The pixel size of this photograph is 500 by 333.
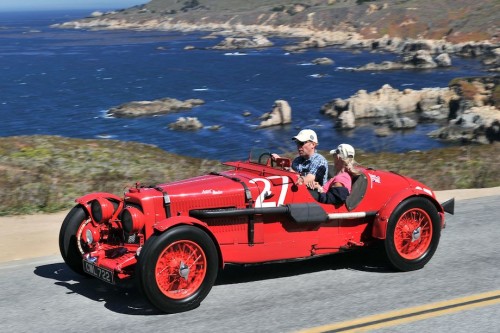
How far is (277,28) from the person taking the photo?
622ft

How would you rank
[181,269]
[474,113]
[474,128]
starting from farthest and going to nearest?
[474,113]
[474,128]
[181,269]

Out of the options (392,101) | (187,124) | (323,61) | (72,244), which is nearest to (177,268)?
(72,244)

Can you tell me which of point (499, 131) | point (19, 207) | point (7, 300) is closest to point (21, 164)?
point (19, 207)

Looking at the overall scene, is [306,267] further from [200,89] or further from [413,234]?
[200,89]

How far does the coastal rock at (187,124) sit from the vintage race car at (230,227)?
57.8 metres

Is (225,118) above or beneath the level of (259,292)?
beneath

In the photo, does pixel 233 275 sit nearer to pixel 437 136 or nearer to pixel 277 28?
pixel 437 136

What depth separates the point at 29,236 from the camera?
37.0 ft

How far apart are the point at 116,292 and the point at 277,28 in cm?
18549

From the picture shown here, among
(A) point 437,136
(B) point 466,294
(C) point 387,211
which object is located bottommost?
(A) point 437,136

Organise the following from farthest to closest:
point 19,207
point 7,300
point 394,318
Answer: point 19,207 → point 7,300 → point 394,318

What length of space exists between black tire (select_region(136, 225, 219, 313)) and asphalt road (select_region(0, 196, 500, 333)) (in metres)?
0.17

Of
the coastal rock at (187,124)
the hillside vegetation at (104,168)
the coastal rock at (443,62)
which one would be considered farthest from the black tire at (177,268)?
the coastal rock at (443,62)

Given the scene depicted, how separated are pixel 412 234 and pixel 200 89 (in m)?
85.7
